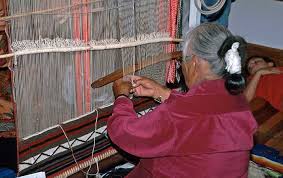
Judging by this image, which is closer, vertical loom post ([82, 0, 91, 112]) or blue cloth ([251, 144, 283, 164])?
vertical loom post ([82, 0, 91, 112])

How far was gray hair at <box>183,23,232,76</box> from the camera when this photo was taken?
5.23 feet

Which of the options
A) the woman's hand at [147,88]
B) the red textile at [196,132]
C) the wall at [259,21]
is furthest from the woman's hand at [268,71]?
the red textile at [196,132]

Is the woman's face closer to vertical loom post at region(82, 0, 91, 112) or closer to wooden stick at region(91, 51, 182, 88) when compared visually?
wooden stick at region(91, 51, 182, 88)

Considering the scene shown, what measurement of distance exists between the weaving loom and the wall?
7.82 ft

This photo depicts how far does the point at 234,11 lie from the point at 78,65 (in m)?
3.13

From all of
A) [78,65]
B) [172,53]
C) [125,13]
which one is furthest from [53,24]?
[172,53]

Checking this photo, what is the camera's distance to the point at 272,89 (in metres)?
3.65

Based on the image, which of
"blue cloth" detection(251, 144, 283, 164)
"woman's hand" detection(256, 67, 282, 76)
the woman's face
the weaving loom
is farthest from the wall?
the weaving loom

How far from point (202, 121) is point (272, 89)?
90.5 inches

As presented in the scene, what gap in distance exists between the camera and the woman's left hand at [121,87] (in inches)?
71.4

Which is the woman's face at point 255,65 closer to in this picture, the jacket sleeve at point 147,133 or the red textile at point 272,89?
the red textile at point 272,89

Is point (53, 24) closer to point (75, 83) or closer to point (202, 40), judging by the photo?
point (75, 83)

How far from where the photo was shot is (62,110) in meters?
1.85

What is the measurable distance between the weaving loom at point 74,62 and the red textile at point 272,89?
69.6 inches
